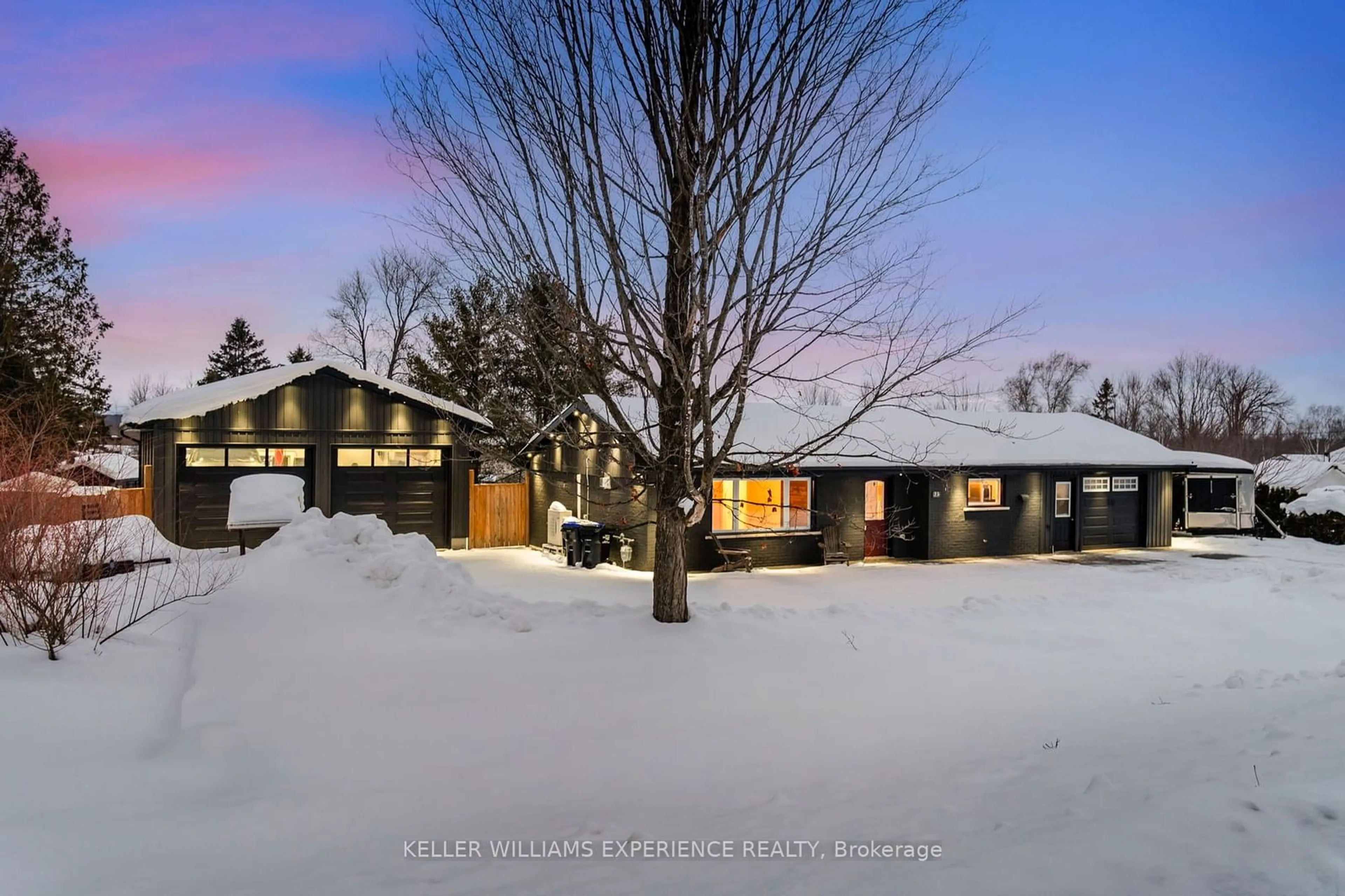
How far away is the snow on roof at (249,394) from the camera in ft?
50.2

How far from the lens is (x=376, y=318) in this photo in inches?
1356

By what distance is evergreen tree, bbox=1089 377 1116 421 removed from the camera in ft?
154

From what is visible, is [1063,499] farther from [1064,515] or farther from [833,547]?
[833,547]

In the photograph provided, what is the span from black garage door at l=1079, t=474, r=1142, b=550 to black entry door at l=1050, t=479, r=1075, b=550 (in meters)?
0.22

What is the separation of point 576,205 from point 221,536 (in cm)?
1382

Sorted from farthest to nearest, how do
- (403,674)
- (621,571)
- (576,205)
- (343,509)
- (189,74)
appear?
(343,509), (621,571), (189,74), (576,205), (403,674)

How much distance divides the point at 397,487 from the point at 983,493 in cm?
1470

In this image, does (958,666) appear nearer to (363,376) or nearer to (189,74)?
(189,74)

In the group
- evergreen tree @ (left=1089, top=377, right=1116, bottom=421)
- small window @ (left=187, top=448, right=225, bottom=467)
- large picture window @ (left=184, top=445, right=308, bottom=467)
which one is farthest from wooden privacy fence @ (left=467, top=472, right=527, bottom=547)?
evergreen tree @ (left=1089, top=377, right=1116, bottom=421)

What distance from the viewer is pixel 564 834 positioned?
3689 millimetres

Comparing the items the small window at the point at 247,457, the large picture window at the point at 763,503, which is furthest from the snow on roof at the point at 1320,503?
the small window at the point at 247,457

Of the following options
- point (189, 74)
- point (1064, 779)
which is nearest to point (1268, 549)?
point (1064, 779)

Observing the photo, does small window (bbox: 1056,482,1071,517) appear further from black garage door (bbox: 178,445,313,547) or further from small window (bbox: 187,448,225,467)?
small window (bbox: 187,448,225,467)

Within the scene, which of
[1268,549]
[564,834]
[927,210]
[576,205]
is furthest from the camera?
[1268,549]
